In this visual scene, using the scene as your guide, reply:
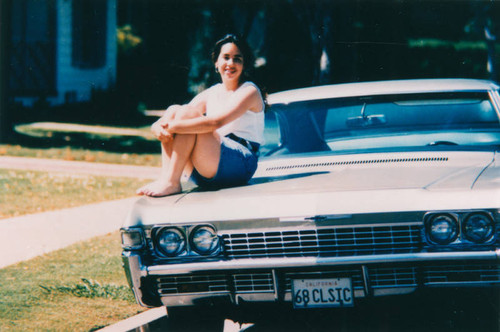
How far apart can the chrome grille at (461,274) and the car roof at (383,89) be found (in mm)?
2086

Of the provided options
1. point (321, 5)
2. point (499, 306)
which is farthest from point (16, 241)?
point (321, 5)

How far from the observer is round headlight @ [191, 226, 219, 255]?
12.2 ft

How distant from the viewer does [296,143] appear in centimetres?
525

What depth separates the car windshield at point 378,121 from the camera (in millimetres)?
5246

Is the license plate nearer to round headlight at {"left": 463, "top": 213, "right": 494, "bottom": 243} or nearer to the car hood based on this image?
the car hood

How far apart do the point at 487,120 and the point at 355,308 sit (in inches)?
90.1

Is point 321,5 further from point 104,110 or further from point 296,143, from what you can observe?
point 296,143

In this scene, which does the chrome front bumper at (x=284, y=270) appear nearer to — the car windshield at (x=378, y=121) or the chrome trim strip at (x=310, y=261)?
the chrome trim strip at (x=310, y=261)

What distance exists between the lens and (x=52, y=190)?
33.6ft

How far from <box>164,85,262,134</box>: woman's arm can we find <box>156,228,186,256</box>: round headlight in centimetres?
75

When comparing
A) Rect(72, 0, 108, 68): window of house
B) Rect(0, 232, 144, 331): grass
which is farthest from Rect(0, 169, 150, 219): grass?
Rect(72, 0, 108, 68): window of house

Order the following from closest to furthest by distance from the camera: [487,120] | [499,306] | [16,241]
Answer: [499,306] → [487,120] → [16,241]

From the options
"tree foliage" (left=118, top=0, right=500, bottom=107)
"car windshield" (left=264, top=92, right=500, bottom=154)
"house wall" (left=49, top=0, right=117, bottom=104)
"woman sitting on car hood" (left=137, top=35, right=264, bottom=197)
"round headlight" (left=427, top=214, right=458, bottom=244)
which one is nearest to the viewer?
"round headlight" (left=427, top=214, right=458, bottom=244)

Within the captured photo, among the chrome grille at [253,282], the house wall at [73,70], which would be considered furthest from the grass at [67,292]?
the house wall at [73,70]
